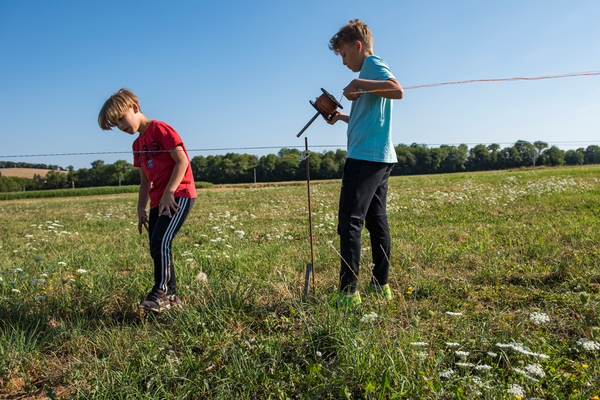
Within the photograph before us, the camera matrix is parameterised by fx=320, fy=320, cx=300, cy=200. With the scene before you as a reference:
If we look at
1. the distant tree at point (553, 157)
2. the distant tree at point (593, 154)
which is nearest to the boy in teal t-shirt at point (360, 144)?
the distant tree at point (593, 154)

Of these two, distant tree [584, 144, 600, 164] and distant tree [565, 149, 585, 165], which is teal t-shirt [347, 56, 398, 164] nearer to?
distant tree [584, 144, 600, 164]

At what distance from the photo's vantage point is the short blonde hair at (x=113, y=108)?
2.25 m

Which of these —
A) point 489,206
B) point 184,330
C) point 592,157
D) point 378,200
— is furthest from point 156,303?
point 592,157

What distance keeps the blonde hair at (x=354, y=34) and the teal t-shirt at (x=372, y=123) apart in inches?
6.8

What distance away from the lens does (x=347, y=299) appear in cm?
204

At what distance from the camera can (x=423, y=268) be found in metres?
2.99

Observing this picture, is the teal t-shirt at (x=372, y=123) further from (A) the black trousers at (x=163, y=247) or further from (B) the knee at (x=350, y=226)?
(A) the black trousers at (x=163, y=247)

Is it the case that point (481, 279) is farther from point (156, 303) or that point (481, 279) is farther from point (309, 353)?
point (156, 303)

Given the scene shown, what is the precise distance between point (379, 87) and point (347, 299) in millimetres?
1355

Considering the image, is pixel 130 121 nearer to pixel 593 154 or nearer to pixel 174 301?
pixel 174 301

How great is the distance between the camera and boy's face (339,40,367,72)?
222 centimetres

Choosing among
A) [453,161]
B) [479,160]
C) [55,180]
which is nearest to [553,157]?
[479,160]

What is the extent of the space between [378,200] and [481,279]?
1165 millimetres

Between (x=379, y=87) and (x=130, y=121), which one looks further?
(x=130, y=121)
